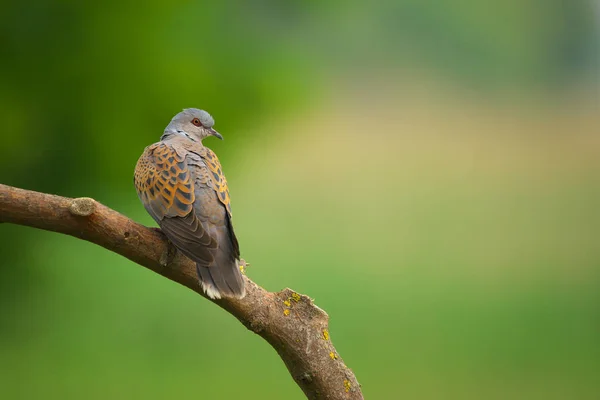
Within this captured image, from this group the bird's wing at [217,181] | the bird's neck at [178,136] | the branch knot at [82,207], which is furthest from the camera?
the bird's neck at [178,136]

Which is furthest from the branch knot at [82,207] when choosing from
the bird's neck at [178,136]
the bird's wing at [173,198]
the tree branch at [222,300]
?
the bird's neck at [178,136]

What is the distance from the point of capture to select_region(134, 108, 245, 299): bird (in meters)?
2.13

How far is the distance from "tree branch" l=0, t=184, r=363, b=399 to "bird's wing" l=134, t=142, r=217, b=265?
83mm

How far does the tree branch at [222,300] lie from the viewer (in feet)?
6.79

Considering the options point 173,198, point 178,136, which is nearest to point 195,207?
point 173,198

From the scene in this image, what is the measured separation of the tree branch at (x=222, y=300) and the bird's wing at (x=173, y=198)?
0.27 feet

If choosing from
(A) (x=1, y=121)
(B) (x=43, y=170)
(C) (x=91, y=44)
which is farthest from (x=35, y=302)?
(C) (x=91, y=44)

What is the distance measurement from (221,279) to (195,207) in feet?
0.94

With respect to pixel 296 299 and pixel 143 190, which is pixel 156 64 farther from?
pixel 296 299

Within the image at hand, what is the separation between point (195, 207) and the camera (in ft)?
7.45

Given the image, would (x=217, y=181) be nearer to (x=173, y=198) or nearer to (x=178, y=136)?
(x=173, y=198)

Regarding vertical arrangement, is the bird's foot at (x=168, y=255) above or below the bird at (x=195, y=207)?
below

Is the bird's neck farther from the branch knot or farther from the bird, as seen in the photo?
the branch knot

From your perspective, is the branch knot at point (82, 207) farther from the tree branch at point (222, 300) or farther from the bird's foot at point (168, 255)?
the bird's foot at point (168, 255)
